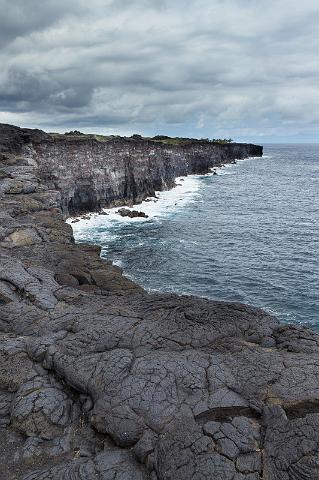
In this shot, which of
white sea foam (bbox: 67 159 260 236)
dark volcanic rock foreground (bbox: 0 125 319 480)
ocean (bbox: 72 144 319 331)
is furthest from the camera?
white sea foam (bbox: 67 159 260 236)

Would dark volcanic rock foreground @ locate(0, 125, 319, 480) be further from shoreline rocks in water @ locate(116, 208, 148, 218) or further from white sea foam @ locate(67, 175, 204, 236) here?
shoreline rocks in water @ locate(116, 208, 148, 218)

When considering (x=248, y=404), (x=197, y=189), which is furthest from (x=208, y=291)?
(x=197, y=189)

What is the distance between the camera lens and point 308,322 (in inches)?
1292

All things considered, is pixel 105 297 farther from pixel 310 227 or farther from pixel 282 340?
pixel 310 227

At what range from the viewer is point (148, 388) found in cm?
1326

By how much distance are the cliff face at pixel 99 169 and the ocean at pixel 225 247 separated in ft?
13.8

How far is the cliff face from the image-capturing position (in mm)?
67375

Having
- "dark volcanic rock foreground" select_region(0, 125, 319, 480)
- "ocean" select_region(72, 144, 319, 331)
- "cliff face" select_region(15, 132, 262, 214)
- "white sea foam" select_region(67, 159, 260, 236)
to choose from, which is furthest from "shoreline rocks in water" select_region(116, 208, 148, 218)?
"dark volcanic rock foreground" select_region(0, 125, 319, 480)

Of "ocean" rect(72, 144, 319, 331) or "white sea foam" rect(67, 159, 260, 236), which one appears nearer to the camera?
"ocean" rect(72, 144, 319, 331)

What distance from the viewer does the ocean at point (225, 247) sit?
39.1 metres

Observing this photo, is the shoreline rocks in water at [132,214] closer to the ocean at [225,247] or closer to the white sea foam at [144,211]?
the white sea foam at [144,211]

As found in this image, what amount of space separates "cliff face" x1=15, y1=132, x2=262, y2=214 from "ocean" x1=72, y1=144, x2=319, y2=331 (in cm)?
421

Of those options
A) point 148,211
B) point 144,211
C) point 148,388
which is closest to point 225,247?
point 148,211

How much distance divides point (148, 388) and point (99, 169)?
66.5m
